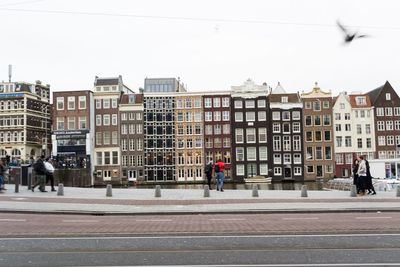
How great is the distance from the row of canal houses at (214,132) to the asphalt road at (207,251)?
80.1m

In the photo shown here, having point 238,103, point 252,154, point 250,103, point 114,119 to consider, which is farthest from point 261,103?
point 114,119

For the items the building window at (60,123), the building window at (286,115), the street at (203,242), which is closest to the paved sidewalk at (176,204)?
the street at (203,242)

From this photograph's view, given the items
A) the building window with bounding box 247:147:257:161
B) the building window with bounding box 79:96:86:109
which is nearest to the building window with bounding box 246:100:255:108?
the building window with bounding box 247:147:257:161

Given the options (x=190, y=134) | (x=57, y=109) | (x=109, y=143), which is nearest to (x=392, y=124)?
(x=190, y=134)

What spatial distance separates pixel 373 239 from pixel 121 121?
85189 millimetres

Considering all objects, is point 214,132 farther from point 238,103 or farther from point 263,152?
point 263,152

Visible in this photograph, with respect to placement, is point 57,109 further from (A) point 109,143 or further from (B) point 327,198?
(B) point 327,198

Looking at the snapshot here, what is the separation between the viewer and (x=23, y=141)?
94.2 metres

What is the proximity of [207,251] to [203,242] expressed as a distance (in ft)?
4.41

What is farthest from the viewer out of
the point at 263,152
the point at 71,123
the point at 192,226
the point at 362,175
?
the point at 71,123

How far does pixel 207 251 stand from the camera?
31.1 ft

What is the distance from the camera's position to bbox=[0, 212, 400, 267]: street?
848cm

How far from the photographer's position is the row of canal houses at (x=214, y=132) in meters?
91.9

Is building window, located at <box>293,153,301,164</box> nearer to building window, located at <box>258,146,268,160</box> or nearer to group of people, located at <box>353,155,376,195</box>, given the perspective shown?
building window, located at <box>258,146,268,160</box>
